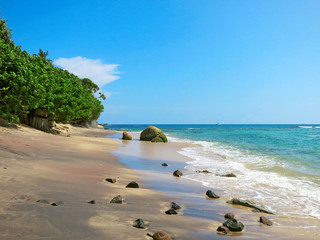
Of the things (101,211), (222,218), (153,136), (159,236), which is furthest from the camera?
(153,136)

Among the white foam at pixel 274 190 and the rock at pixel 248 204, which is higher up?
the rock at pixel 248 204

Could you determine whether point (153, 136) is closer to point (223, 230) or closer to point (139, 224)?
point (223, 230)

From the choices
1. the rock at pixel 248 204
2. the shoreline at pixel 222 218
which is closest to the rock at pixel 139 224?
the shoreline at pixel 222 218

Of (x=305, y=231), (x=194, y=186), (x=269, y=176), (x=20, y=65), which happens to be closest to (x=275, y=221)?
(x=305, y=231)

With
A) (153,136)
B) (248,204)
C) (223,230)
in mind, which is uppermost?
(153,136)

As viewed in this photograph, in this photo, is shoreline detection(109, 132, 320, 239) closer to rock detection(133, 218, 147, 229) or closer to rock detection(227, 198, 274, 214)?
rock detection(227, 198, 274, 214)

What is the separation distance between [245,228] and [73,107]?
28.5 metres

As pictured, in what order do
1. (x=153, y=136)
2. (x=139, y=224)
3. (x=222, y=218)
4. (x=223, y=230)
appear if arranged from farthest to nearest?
(x=153, y=136) < (x=222, y=218) < (x=223, y=230) < (x=139, y=224)

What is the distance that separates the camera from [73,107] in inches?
1168

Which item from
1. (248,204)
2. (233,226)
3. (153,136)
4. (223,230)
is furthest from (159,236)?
(153,136)

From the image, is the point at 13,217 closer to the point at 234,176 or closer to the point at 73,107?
the point at 234,176

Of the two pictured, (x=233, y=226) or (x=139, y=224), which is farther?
(x=233, y=226)

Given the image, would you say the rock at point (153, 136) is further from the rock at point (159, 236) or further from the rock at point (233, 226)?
the rock at point (159, 236)

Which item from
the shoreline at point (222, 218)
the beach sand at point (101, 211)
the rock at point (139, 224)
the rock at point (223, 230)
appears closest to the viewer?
the beach sand at point (101, 211)
